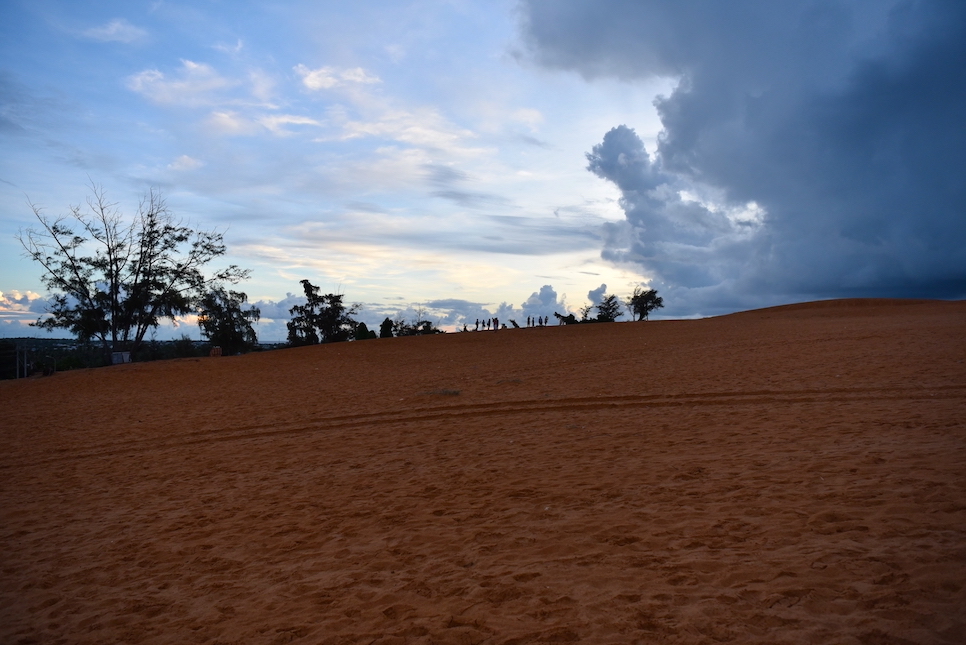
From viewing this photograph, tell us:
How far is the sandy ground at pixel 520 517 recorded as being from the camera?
4469mm

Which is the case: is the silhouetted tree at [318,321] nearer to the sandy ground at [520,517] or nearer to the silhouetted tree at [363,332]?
the silhouetted tree at [363,332]

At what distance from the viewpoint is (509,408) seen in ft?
48.4

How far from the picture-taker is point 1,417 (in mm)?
18406

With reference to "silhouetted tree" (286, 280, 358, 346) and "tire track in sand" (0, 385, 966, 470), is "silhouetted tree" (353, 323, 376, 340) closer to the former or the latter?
"silhouetted tree" (286, 280, 358, 346)

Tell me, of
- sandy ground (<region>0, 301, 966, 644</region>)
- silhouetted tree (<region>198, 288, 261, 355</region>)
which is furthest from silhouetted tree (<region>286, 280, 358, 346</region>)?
sandy ground (<region>0, 301, 966, 644</region>)

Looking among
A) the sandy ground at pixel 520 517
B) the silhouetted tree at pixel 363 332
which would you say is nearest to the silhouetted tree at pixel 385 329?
the silhouetted tree at pixel 363 332

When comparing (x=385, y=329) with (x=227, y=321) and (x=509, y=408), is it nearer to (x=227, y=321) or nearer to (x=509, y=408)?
(x=227, y=321)

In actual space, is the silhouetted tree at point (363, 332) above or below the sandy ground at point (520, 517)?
above

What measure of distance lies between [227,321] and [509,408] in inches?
1441

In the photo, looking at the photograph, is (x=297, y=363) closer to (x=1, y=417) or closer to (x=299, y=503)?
(x=1, y=417)

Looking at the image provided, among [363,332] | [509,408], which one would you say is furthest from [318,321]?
[509,408]

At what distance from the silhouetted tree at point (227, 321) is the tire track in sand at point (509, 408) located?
29534mm

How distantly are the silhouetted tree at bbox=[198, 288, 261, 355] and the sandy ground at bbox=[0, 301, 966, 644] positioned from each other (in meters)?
26.9

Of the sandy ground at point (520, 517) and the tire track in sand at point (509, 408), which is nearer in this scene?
the sandy ground at point (520, 517)
